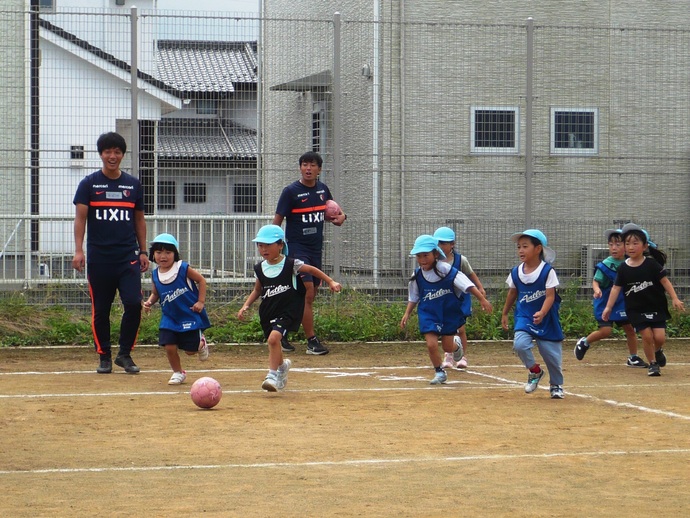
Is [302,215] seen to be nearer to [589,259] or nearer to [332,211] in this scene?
[332,211]

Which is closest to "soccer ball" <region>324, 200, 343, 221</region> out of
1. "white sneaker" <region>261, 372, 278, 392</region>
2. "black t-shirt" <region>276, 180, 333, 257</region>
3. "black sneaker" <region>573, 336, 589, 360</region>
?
"black t-shirt" <region>276, 180, 333, 257</region>

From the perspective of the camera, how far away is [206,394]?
9953 millimetres

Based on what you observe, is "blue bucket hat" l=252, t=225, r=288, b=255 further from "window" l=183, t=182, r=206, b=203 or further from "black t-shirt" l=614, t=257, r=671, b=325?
"window" l=183, t=182, r=206, b=203

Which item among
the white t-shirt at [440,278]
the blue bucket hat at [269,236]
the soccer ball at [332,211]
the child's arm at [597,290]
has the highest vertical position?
the soccer ball at [332,211]

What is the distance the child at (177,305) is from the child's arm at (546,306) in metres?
3.17

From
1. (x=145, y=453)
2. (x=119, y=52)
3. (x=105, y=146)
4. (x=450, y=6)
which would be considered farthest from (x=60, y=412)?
A: (x=450, y=6)

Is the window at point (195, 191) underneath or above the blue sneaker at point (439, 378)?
above

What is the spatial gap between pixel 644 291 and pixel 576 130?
236 inches

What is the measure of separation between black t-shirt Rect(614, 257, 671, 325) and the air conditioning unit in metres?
4.16

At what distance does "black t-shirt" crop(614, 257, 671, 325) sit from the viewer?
1312cm

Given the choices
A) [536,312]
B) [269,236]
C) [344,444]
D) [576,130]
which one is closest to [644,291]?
[536,312]

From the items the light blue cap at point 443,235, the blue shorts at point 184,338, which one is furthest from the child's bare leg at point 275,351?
the light blue cap at point 443,235

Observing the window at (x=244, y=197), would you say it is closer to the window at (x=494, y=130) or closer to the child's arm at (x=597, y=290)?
the window at (x=494, y=130)

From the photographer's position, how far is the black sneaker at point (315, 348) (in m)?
14.7
